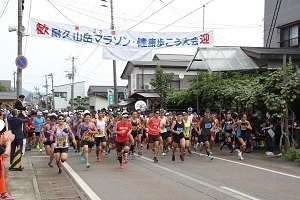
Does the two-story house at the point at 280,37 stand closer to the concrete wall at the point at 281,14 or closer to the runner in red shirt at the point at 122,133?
the concrete wall at the point at 281,14

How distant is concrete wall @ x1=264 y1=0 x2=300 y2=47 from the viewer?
2700 centimetres

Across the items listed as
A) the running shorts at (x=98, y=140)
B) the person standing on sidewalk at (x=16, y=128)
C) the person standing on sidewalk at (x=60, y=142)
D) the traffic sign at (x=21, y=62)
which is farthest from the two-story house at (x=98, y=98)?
the person standing on sidewalk at (x=60, y=142)

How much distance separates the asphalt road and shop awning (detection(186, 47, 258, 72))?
8228 millimetres

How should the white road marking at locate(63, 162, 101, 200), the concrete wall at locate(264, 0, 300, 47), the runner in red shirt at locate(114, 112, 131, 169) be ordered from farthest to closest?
the concrete wall at locate(264, 0, 300, 47) → the runner in red shirt at locate(114, 112, 131, 169) → the white road marking at locate(63, 162, 101, 200)

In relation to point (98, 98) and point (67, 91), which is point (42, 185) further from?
point (67, 91)

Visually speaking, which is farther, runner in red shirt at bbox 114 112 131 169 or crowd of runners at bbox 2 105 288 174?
runner in red shirt at bbox 114 112 131 169

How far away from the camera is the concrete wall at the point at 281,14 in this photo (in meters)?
27.0

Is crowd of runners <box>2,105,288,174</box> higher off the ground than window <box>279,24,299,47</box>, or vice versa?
window <box>279,24,299,47</box>

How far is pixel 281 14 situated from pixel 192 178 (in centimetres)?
2131

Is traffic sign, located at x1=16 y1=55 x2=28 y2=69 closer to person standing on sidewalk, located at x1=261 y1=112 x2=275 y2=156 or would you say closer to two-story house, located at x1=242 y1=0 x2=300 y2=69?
person standing on sidewalk, located at x1=261 y1=112 x2=275 y2=156

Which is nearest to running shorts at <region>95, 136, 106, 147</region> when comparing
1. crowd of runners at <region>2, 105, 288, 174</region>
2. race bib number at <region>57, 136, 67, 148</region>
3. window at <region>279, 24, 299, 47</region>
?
crowd of runners at <region>2, 105, 288, 174</region>

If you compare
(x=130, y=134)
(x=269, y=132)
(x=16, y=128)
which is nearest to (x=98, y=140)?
(x=130, y=134)

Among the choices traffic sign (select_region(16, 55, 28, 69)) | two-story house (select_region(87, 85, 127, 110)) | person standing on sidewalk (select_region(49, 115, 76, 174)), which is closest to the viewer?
person standing on sidewalk (select_region(49, 115, 76, 174))

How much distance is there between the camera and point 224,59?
23.5 meters
